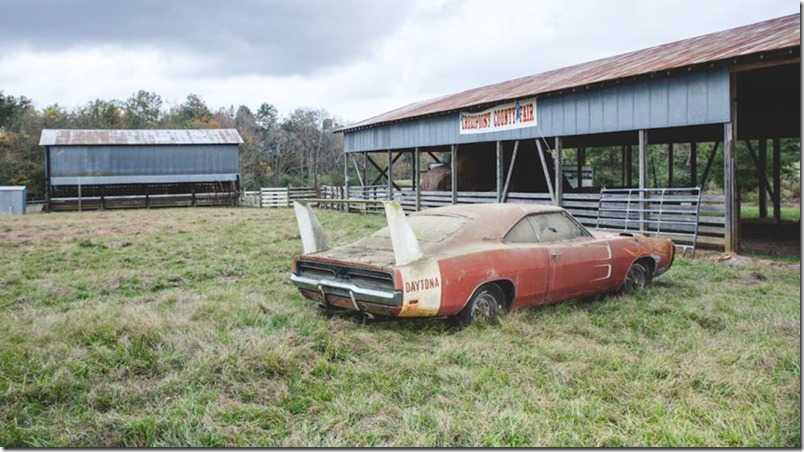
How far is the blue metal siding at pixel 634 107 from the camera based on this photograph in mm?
11250

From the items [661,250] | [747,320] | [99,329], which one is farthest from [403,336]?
[661,250]

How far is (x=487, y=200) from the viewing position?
19672 mm

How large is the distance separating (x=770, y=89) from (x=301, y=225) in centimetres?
1253

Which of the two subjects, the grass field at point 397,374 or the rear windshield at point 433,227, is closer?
the grass field at point 397,374

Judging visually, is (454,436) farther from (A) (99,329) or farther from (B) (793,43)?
(B) (793,43)

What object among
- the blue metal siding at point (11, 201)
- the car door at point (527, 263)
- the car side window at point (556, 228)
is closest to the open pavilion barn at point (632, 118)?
the car side window at point (556, 228)

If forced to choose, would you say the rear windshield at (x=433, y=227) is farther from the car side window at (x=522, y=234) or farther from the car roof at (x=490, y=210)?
the car side window at (x=522, y=234)

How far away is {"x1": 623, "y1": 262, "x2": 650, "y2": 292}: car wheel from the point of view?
7.53m

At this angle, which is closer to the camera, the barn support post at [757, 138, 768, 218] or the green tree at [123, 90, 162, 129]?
the barn support post at [757, 138, 768, 218]

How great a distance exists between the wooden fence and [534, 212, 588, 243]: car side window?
2.42m

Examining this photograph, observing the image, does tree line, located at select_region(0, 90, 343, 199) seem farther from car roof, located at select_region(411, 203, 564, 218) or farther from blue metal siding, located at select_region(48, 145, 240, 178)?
car roof, located at select_region(411, 203, 564, 218)

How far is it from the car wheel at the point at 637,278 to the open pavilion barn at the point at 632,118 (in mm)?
4494

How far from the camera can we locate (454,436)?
3.41m

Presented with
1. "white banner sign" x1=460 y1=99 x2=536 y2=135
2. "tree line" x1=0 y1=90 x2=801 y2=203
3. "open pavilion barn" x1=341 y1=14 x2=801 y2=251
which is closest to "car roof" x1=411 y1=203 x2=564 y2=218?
"open pavilion barn" x1=341 y1=14 x2=801 y2=251
